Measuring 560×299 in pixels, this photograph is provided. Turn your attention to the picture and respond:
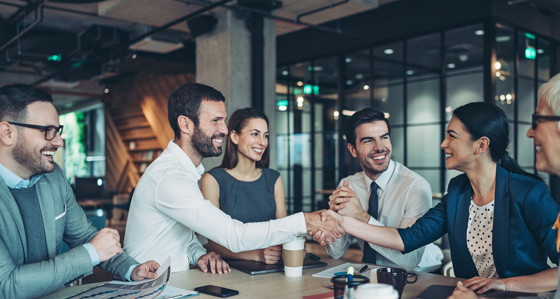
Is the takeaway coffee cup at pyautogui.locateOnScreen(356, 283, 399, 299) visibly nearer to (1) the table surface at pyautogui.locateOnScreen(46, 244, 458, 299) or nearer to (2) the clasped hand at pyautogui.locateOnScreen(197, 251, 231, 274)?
(1) the table surface at pyautogui.locateOnScreen(46, 244, 458, 299)

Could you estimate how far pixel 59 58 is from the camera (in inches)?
380

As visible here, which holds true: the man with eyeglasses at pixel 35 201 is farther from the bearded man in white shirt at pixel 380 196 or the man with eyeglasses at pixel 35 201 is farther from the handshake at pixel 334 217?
the bearded man in white shirt at pixel 380 196

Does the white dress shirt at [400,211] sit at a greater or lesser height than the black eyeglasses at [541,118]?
lesser

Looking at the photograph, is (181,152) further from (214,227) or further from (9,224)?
(9,224)

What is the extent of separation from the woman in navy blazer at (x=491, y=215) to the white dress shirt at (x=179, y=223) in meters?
0.45

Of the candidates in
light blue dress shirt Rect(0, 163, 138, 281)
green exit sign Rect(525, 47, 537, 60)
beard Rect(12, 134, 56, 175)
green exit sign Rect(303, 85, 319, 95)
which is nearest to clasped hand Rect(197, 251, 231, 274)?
light blue dress shirt Rect(0, 163, 138, 281)

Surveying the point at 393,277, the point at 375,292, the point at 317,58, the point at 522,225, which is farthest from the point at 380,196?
the point at 317,58

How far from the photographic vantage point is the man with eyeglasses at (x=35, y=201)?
179cm

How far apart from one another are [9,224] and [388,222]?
6.25 feet

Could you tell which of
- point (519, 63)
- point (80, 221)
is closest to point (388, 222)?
point (80, 221)

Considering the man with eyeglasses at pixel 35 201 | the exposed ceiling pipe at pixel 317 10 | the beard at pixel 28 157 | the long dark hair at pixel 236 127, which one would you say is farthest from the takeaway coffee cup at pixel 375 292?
the exposed ceiling pipe at pixel 317 10

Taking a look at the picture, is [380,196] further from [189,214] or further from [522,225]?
[189,214]

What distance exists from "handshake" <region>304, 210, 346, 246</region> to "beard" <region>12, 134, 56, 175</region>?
115cm

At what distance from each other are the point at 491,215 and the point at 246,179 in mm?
1458
